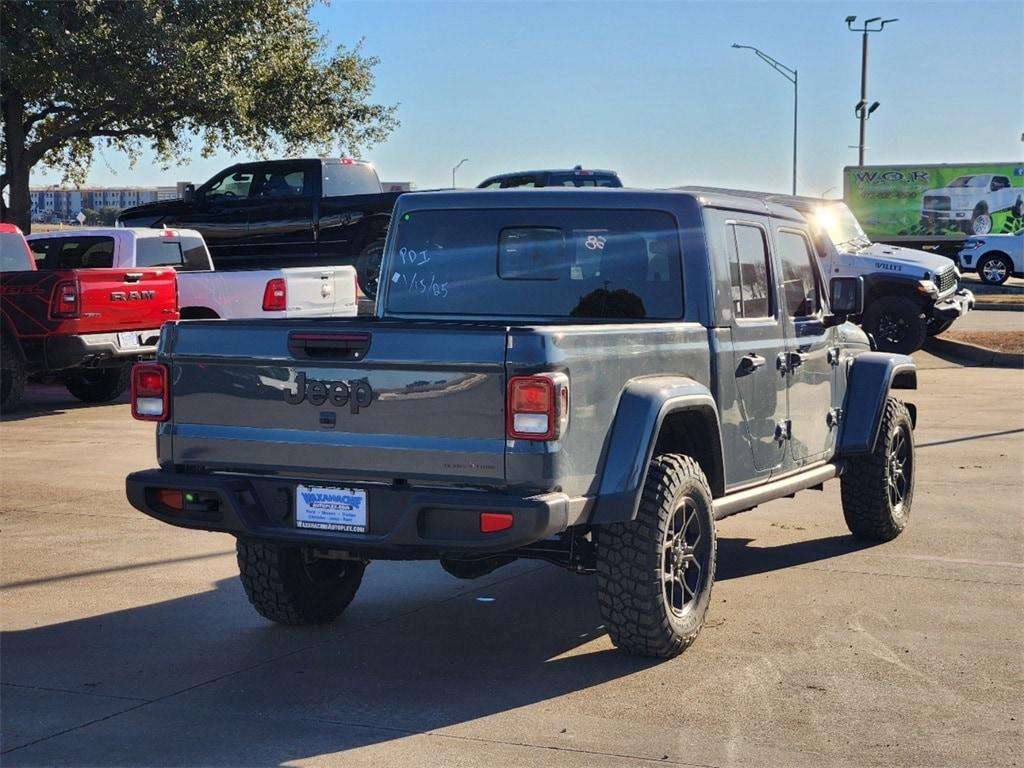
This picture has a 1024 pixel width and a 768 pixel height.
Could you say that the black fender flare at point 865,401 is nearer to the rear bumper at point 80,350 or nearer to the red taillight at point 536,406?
the red taillight at point 536,406

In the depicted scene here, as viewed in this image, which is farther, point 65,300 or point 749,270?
point 65,300

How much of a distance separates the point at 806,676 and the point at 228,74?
21503mm

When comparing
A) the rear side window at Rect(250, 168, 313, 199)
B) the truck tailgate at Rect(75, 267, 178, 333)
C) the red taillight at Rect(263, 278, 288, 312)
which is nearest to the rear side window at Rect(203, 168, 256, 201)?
the rear side window at Rect(250, 168, 313, 199)

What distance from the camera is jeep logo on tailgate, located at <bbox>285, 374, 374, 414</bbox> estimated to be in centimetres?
573

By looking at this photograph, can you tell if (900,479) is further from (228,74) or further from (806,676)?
(228,74)

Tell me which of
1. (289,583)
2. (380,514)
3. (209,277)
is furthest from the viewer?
(209,277)

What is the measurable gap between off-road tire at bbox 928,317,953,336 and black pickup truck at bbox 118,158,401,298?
8.04 meters

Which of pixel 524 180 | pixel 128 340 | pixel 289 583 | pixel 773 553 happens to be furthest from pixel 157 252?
pixel 289 583

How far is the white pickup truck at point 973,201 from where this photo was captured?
4462 cm

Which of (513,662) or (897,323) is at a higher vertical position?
(897,323)

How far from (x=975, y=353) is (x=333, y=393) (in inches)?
690

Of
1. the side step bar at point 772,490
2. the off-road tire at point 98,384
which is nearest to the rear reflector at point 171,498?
the side step bar at point 772,490

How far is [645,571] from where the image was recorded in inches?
235

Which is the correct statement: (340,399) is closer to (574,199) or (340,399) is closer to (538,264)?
(538,264)
